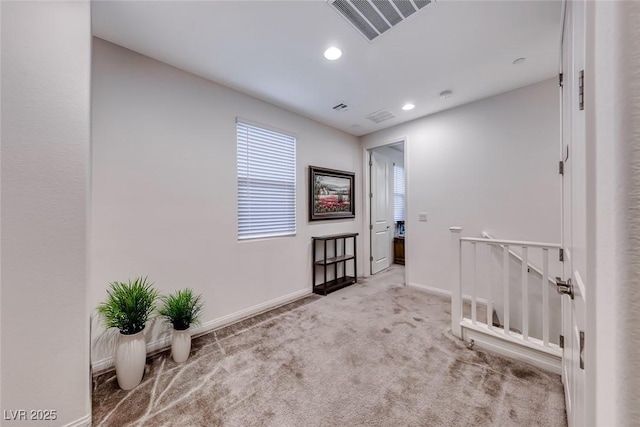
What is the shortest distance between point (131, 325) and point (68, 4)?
2.00 m

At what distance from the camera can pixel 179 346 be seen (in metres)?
1.97

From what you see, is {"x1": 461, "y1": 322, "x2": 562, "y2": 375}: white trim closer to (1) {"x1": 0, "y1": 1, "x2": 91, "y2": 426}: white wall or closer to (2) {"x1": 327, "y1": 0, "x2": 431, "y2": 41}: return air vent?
(2) {"x1": 327, "y1": 0, "x2": 431, "y2": 41}: return air vent

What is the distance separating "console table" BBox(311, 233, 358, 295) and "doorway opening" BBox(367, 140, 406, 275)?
575mm

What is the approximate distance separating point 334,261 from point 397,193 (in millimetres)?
2769

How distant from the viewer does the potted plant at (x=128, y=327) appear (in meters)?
1.68

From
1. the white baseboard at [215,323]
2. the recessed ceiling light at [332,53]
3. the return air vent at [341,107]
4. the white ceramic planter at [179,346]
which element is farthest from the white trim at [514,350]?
the return air vent at [341,107]

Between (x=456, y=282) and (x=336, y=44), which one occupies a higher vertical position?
(x=336, y=44)

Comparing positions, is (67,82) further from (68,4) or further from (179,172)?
(179,172)

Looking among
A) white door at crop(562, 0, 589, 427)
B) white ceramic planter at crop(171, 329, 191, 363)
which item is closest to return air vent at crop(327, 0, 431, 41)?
white door at crop(562, 0, 589, 427)

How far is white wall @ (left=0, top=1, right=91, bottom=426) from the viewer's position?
3.96 ft

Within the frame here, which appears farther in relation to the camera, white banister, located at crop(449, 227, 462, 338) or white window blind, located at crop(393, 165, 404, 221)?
white window blind, located at crop(393, 165, 404, 221)

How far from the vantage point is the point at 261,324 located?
2.61 metres

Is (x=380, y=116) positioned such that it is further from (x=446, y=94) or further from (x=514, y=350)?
(x=514, y=350)

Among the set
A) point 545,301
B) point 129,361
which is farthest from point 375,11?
point 129,361
